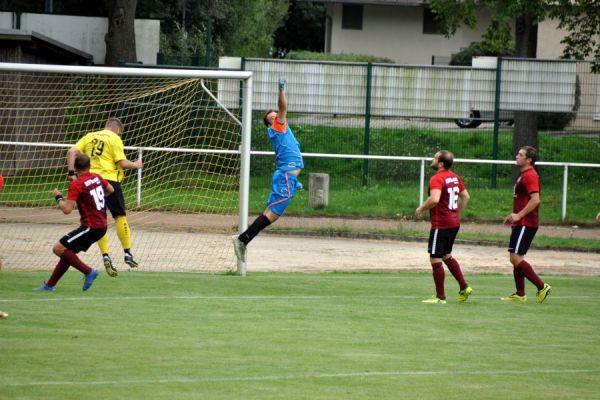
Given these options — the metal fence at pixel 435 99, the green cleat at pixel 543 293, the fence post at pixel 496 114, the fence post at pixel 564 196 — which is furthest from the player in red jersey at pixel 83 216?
the fence post at pixel 496 114

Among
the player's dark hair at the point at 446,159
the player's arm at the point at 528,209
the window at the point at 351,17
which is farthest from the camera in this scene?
the window at the point at 351,17

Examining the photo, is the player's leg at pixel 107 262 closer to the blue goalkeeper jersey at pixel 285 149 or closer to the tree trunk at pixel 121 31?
the blue goalkeeper jersey at pixel 285 149

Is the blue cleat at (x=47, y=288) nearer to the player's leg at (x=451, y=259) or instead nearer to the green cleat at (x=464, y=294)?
the player's leg at (x=451, y=259)

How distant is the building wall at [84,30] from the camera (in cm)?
3556

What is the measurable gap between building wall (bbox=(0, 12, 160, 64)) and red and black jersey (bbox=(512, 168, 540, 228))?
2489 cm

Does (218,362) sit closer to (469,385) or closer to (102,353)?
(102,353)

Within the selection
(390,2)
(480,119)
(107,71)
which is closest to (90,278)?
(107,71)

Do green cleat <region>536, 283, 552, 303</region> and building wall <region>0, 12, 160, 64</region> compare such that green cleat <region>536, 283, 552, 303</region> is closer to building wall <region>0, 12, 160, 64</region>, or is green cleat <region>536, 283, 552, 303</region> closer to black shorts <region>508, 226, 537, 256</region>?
black shorts <region>508, 226, 537, 256</region>

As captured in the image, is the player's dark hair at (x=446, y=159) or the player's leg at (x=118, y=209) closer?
the player's dark hair at (x=446, y=159)

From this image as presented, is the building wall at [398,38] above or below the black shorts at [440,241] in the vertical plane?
above

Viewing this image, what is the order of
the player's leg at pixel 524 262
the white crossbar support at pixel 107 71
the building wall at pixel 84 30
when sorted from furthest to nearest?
the building wall at pixel 84 30, the white crossbar support at pixel 107 71, the player's leg at pixel 524 262

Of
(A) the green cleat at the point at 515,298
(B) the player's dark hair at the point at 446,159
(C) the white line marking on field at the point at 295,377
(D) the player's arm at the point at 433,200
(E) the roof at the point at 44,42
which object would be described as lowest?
(A) the green cleat at the point at 515,298

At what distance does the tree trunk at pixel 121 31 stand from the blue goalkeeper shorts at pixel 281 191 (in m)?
18.3

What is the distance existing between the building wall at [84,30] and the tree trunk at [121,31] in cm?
378
